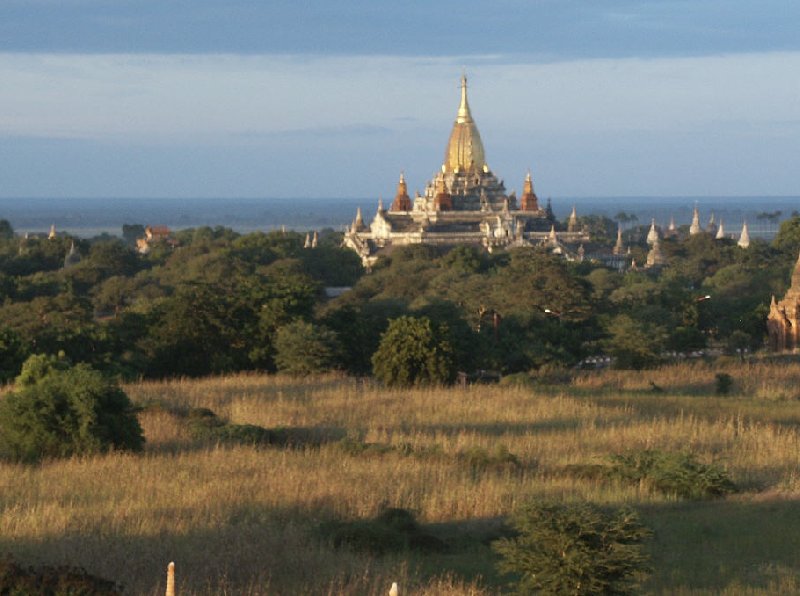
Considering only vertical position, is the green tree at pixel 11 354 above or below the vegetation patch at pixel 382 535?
below

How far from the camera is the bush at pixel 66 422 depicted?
17.6m

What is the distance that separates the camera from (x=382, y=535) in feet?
42.0

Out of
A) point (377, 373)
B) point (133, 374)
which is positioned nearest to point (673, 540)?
point (377, 373)

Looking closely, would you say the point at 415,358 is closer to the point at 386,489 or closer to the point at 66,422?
the point at 66,422

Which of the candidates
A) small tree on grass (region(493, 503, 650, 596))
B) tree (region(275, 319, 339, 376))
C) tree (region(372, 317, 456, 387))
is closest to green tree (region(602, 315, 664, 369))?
tree (region(372, 317, 456, 387))

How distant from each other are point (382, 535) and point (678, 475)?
4121 mm

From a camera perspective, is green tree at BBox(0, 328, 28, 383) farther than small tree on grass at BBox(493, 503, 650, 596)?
Yes

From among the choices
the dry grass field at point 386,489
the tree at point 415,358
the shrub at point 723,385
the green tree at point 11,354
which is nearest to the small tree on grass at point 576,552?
the dry grass field at point 386,489

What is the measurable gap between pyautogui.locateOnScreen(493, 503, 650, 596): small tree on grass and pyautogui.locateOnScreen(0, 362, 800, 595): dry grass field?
538 millimetres

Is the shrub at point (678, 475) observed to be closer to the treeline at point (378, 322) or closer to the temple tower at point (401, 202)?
the treeline at point (378, 322)

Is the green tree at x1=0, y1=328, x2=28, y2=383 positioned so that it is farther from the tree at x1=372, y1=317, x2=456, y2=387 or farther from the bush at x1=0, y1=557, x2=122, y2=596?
the bush at x1=0, y1=557, x2=122, y2=596

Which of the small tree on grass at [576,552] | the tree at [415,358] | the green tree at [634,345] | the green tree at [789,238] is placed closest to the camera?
the small tree on grass at [576,552]

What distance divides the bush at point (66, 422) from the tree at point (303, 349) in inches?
424

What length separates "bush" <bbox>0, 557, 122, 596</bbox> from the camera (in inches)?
358
